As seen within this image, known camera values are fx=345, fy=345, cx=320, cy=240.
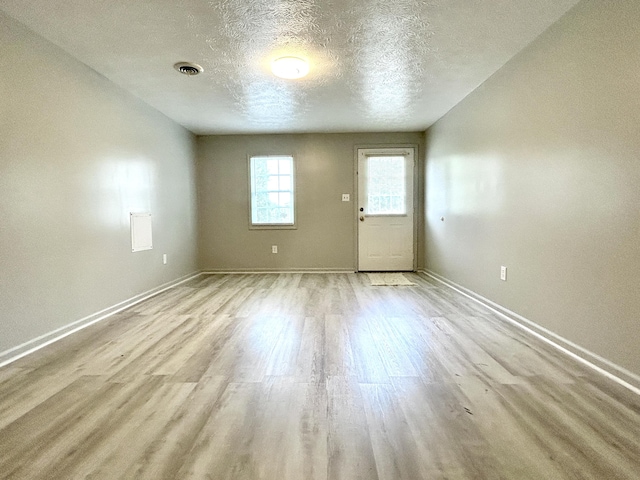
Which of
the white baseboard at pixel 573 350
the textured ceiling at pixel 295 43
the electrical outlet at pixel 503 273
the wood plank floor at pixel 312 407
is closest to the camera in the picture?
the wood plank floor at pixel 312 407

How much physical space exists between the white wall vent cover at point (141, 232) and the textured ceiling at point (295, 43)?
131 cm

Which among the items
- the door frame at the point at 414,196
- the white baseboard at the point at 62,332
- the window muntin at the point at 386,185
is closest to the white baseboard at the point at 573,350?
the door frame at the point at 414,196

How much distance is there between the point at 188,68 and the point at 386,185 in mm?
3519

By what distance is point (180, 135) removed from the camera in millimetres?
5008

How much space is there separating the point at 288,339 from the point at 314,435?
1.14 m

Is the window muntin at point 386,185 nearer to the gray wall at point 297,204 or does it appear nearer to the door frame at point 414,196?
the door frame at point 414,196

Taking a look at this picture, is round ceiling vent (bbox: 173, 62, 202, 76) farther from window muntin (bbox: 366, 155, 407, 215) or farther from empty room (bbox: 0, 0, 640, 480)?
window muntin (bbox: 366, 155, 407, 215)

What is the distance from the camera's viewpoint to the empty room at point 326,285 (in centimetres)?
136

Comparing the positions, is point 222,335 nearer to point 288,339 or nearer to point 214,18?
point 288,339

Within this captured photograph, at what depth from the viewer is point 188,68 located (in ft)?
9.86

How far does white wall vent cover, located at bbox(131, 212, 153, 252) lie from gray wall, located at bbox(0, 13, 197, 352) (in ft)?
0.28

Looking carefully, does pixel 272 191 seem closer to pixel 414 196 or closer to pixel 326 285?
pixel 326 285

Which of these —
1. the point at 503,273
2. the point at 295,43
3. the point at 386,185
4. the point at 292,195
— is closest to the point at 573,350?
the point at 503,273

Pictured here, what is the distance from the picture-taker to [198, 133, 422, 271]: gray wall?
5.62 metres
